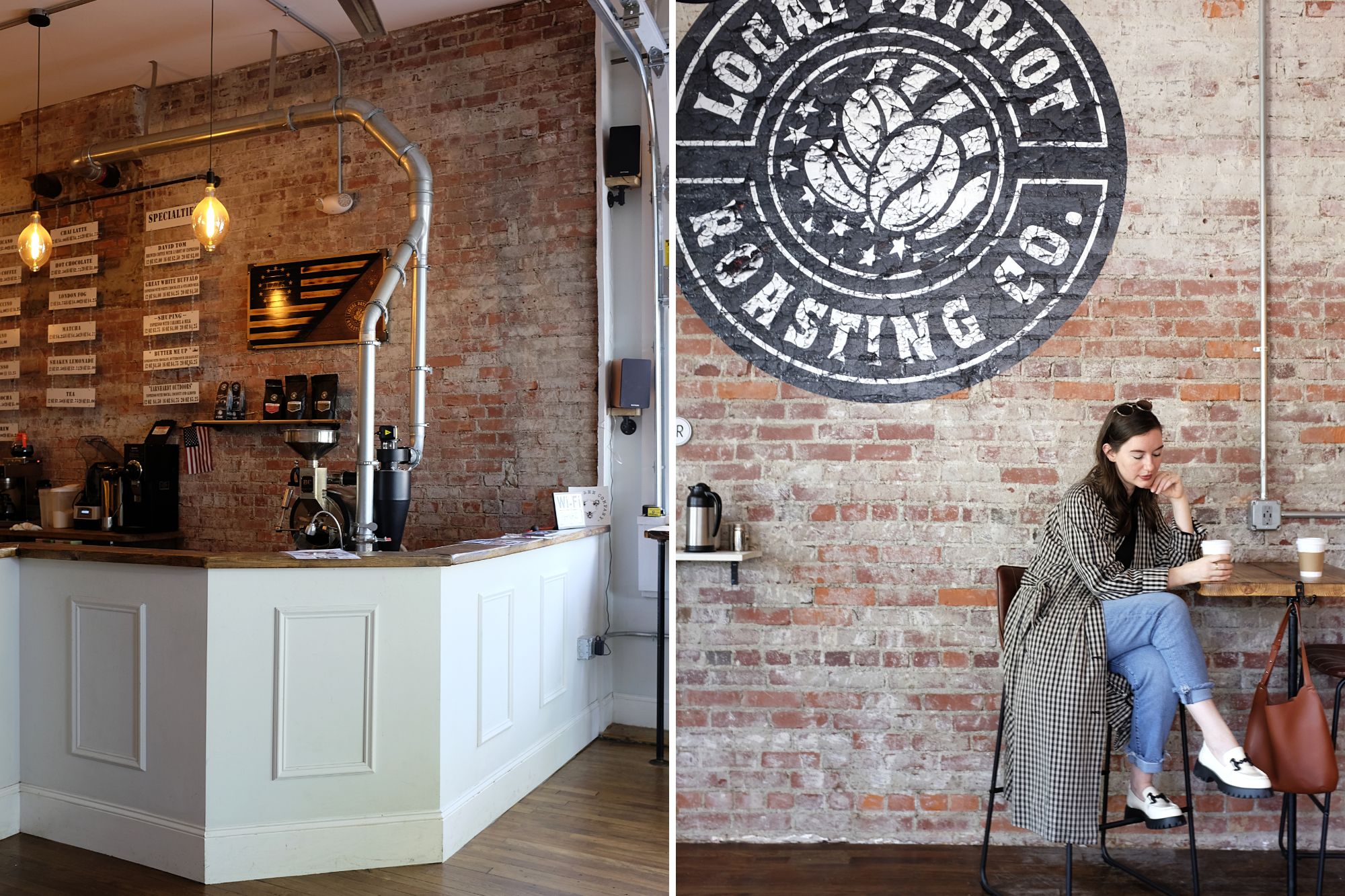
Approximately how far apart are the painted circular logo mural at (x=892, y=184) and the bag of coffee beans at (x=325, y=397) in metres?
2.63

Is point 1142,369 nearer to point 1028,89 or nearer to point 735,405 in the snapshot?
point 1028,89

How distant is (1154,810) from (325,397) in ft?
13.4

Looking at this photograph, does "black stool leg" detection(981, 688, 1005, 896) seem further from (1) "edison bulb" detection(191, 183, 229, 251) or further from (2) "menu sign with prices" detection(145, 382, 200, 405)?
(2) "menu sign with prices" detection(145, 382, 200, 405)

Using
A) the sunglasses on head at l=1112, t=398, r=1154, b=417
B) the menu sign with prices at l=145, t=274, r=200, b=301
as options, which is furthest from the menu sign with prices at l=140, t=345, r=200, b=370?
the sunglasses on head at l=1112, t=398, r=1154, b=417

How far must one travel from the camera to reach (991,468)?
290 centimetres

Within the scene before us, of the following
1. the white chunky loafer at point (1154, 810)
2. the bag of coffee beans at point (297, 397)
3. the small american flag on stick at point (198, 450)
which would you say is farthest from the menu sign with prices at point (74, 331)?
the white chunky loafer at point (1154, 810)

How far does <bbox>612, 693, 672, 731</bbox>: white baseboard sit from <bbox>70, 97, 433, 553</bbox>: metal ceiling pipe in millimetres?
1452

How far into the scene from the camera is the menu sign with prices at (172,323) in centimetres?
537

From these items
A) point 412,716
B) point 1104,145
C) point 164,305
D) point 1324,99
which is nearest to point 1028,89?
point 1104,145

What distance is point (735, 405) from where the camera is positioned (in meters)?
2.95

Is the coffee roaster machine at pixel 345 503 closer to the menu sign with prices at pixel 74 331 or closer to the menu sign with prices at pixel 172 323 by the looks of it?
the menu sign with prices at pixel 172 323

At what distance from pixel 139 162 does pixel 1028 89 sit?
17.0ft

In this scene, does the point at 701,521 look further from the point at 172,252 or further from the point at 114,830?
the point at 172,252

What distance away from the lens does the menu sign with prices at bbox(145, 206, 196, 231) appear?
5.48 m
